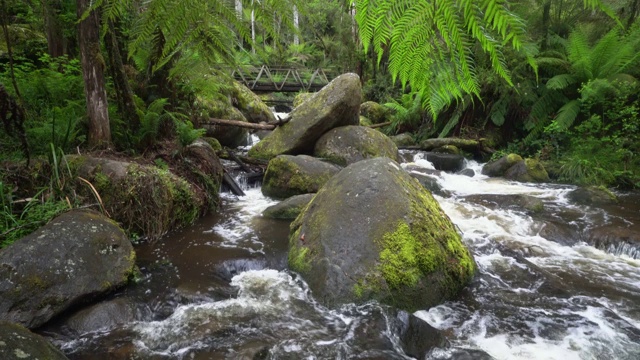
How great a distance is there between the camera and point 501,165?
30.7ft

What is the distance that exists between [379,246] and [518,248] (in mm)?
2505

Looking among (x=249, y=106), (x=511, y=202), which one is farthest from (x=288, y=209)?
(x=249, y=106)

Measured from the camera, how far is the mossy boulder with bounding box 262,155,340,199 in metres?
7.08

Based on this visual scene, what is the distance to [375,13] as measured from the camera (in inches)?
32.8

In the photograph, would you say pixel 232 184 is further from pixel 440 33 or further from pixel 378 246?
pixel 440 33

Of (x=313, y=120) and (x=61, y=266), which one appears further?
(x=313, y=120)

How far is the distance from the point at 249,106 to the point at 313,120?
465 cm

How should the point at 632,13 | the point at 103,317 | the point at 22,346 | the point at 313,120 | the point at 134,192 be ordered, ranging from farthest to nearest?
the point at 632,13 → the point at 313,120 → the point at 134,192 → the point at 103,317 → the point at 22,346

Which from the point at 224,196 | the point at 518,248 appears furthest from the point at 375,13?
the point at 224,196

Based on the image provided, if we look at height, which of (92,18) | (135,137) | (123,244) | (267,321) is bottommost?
(267,321)

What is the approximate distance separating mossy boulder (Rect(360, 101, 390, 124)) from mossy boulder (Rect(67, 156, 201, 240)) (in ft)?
33.8

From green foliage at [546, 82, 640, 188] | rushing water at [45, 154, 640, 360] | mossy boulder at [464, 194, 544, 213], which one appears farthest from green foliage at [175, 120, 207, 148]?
green foliage at [546, 82, 640, 188]

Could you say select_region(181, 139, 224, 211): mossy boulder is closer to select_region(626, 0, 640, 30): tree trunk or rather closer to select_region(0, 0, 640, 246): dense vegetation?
select_region(0, 0, 640, 246): dense vegetation

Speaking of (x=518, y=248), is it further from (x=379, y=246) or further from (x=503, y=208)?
(x=379, y=246)
